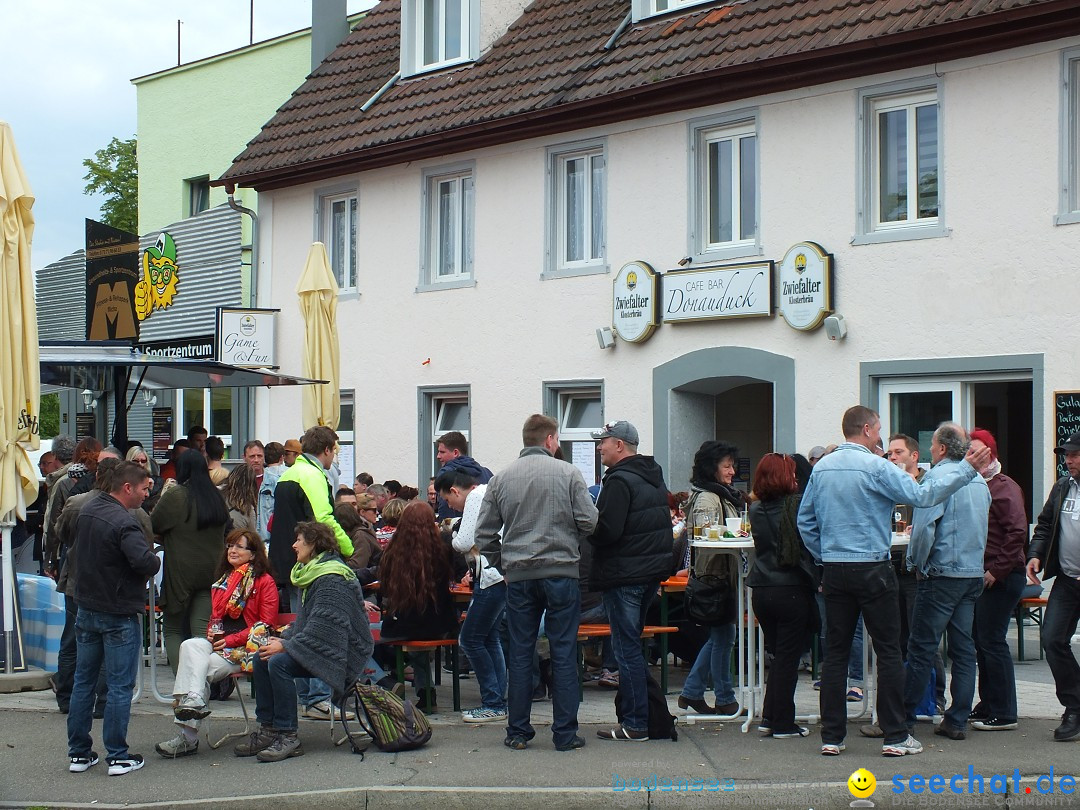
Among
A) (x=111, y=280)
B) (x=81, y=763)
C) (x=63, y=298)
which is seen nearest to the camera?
(x=81, y=763)

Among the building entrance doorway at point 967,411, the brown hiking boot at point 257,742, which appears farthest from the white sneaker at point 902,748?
the building entrance doorway at point 967,411

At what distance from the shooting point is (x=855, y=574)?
26.2ft

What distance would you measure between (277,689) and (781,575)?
2997 millimetres

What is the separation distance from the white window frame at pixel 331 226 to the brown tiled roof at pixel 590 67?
344 millimetres

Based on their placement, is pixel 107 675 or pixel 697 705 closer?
pixel 107 675

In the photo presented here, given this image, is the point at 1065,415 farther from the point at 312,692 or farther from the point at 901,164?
the point at 312,692

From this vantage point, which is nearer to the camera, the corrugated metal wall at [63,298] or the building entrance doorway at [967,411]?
the building entrance doorway at [967,411]

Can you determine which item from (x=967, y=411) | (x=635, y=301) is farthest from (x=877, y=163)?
(x=635, y=301)

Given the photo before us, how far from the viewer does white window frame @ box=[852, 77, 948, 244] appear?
44.1ft

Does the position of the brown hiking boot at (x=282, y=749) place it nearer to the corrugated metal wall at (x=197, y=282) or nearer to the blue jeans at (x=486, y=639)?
the blue jeans at (x=486, y=639)

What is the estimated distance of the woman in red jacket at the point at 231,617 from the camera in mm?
8672
